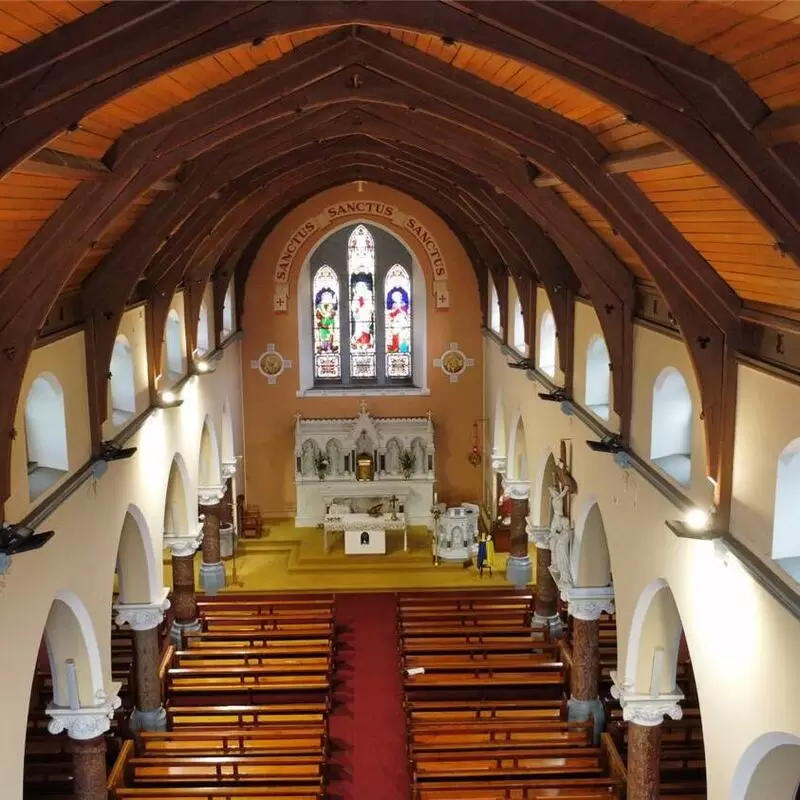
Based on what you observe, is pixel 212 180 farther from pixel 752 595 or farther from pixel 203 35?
pixel 752 595

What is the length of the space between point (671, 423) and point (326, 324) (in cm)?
1875

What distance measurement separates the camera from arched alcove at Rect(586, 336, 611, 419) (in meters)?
17.4

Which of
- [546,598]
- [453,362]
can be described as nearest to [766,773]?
[546,598]

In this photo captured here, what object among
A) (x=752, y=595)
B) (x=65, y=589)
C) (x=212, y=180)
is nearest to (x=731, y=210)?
(x=752, y=595)

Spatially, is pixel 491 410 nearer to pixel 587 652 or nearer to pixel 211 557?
pixel 211 557

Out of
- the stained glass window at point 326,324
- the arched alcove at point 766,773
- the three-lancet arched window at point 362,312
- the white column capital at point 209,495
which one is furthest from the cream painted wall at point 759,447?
the stained glass window at point 326,324

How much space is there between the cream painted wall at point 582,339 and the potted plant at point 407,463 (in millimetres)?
12124

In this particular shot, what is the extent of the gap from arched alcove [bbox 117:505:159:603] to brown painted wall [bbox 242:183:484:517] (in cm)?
1291

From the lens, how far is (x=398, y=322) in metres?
31.5

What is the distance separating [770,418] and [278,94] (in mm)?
6202

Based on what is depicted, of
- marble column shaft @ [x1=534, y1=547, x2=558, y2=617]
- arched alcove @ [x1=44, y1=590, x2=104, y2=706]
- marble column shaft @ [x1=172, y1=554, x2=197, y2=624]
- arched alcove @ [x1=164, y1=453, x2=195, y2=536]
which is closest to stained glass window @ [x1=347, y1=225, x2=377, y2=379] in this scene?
marble column shaft @ [x1=534, y1=547, x2=558, y2=617]

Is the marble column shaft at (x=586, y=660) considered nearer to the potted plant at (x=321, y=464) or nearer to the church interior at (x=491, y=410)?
the church interior at (x=491, y=410)

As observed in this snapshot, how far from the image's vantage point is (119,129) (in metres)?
10.3

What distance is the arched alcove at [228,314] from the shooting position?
27414 millimetres
